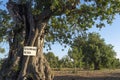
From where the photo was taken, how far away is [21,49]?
19.6 metres

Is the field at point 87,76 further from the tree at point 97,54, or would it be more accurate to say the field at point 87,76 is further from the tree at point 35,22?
the tree at point 97,54

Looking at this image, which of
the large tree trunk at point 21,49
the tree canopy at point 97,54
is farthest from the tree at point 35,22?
the tree canopy at point 97,54

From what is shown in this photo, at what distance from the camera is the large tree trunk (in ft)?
61.9

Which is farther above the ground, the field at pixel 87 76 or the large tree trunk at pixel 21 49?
the large tree trunk at pixel 21 49

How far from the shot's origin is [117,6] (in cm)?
1895

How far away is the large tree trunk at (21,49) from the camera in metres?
18.9

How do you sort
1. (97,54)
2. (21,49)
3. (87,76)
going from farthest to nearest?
1. (97,54)
2. (87,76)
3. (21,49)

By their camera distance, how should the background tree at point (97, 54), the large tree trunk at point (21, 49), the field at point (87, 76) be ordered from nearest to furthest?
the large tree trunk at point (21, 49) → the field at point (87, 76) → the background tree at point (97, 54)

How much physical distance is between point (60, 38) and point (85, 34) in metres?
1.91

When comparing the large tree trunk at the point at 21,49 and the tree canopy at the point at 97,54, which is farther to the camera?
the tree canopy at the point at 97,54

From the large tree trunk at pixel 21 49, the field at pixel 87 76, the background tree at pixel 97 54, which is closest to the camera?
the large tree trunk at pixel 21 49

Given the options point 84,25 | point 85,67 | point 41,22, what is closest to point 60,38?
point 84,25

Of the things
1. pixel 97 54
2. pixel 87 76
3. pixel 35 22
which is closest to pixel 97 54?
pixel 97 54

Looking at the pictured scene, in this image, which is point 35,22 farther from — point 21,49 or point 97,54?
point 97,54
